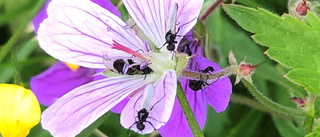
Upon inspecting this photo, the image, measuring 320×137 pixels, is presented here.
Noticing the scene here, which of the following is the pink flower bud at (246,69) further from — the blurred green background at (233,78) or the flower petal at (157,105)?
the blurred green background at (233,78)

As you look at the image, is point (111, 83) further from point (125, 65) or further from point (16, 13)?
point (16, 13)

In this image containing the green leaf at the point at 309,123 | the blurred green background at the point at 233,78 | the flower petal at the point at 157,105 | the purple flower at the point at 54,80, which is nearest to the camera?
the flower petal at the point at 157,105

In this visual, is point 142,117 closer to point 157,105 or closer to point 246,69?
point 157,105

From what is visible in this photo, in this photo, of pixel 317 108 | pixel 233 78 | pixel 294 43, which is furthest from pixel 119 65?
pixel 233 78

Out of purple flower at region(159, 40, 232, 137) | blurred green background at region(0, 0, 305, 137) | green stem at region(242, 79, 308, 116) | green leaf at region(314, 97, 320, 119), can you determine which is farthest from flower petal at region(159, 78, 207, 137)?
blurred green background at region(0, 0, 305, 137)

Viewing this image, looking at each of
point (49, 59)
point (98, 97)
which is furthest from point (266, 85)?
point (98, 97)

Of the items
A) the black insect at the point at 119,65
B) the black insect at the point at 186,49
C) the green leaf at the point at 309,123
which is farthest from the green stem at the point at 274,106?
the black insect at the point at 119,65
